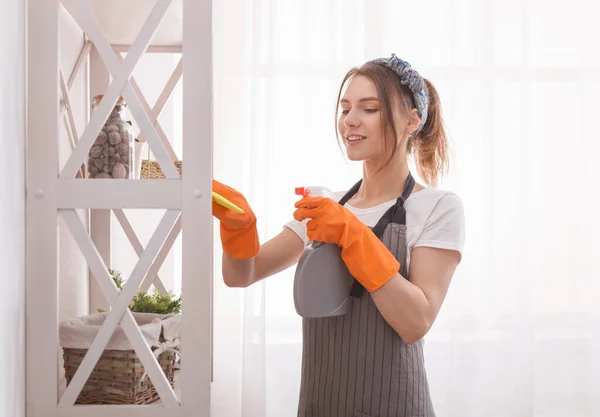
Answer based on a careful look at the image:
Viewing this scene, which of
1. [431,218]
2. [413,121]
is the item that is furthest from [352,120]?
[431,218]

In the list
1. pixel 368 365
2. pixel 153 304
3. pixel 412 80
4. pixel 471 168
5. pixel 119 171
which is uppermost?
pixel 412 80

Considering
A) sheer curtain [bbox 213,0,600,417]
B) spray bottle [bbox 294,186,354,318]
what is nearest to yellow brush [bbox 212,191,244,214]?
spray bottle [bbox 294,186,354,318]

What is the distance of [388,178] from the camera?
52.7 inches

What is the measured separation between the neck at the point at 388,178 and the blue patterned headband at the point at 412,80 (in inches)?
4.2

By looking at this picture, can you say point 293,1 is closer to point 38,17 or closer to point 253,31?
point 253,31

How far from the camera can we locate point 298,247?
4.71ft

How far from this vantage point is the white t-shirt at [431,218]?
1.20 metres

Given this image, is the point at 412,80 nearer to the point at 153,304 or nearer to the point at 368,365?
the point at 368,365

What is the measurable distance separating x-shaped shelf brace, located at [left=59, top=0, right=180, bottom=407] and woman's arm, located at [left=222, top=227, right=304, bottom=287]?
1.19ft

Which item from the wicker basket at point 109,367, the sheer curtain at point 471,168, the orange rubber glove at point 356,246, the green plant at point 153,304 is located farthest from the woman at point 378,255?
the sheer curtain at point 471,168

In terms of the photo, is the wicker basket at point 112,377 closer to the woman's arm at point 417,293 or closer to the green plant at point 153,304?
the green plant at point 153,304

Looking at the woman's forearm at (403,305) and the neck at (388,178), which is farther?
the neck at (388,178)

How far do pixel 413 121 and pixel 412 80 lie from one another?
0.28 ft

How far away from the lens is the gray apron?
120cm
